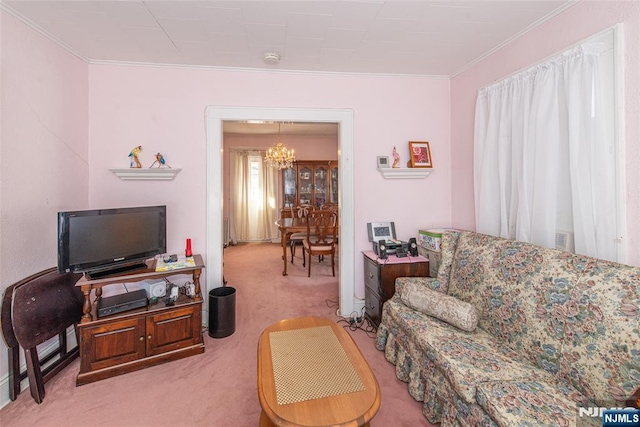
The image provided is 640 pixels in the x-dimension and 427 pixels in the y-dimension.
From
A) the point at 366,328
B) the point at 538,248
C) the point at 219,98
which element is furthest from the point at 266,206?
the point at 538,248

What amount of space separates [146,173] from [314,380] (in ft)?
7.48

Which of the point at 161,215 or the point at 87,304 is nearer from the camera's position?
the point at 87,304

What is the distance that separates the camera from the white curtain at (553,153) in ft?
5.29

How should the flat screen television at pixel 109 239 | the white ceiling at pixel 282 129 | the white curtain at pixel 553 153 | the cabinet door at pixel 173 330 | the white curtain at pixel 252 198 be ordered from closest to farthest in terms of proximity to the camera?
1. the white curtain at pixel 553 153
2. the flat screen television at pixel 109 239
3. the cabinet door at pixel 173 330
4. the white ceiling at pixel 282 129
5. the white curtain at pixel 252 198

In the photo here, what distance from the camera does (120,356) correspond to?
6.72 feet

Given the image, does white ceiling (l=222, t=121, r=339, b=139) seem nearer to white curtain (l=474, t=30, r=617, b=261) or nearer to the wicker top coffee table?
white curtain (l=474, t=30, r=617, b=261)

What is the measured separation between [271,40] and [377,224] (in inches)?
75.8

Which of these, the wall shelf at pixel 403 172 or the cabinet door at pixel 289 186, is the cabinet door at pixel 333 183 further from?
the wall shelf at pixel 403 172

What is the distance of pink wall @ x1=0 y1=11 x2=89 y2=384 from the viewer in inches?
71.7

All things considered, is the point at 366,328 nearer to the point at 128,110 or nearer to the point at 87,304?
the point at 87,304

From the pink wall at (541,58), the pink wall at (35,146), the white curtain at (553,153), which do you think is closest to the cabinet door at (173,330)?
the pink wall at (35,146)

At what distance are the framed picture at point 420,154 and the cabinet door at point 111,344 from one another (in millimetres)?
2842

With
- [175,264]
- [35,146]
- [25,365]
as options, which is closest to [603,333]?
[175,264]

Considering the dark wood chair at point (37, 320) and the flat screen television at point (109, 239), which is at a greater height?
the flat screen television at point (109, 239)
